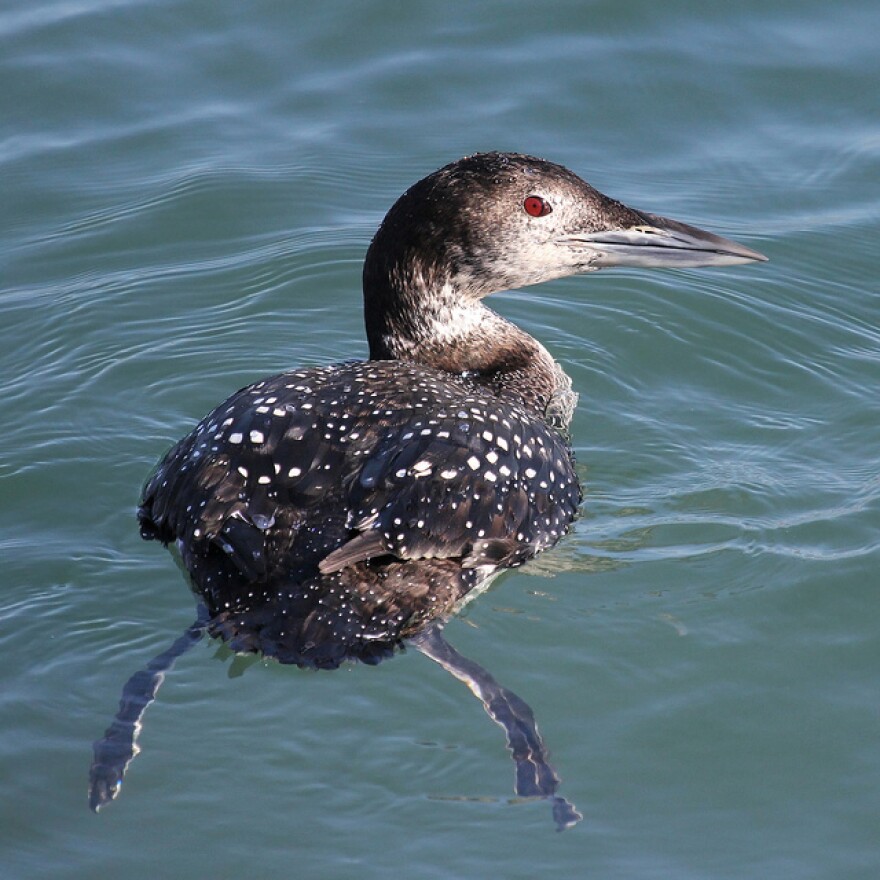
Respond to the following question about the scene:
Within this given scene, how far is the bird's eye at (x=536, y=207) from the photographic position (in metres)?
5.21

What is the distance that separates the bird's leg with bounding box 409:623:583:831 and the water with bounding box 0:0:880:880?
0.20 ft

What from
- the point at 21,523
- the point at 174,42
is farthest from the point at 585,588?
the point at 174,42

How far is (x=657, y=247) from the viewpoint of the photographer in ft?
17.7

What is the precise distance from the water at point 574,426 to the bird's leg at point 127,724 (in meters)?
0.06

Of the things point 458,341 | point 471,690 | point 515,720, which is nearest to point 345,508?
point 471,690

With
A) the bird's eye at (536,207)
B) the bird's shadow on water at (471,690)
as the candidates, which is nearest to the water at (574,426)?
the bird's shadow on water at (471,690)

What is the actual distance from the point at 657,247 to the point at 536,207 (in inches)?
19.2

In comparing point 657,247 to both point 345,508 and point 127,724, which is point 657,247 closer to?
point 345,508

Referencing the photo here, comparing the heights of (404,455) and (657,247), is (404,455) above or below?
below

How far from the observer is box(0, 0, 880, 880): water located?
3852mm

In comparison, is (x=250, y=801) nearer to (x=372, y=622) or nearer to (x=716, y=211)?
(x=372, y=622)

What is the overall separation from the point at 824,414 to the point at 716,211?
1.73 m

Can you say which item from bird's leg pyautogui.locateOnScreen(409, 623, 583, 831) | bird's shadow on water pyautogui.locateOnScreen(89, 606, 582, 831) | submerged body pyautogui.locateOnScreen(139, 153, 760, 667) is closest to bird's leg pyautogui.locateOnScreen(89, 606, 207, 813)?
bird's shadow on water pyautogui.locateOnScreen(89, 606, 582, 831)

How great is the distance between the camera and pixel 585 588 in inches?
182
